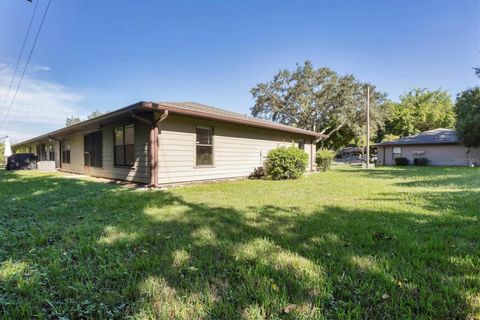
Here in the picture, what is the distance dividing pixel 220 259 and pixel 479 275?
6.97 ft

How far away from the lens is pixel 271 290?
181cm

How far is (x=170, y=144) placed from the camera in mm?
7512

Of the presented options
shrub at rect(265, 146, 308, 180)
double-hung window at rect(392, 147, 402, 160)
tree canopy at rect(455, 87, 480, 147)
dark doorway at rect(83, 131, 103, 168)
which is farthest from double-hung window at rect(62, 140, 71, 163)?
double-hung window at rect(392, 147, 402, 160)

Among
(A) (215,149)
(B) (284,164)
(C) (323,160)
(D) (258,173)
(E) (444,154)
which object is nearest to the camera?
(A) (215,149)

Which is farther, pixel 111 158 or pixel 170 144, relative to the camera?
pixel 111 158

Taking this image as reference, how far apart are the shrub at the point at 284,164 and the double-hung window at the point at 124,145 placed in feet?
16.2

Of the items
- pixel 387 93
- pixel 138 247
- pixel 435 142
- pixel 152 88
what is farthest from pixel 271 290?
pixel 387 93

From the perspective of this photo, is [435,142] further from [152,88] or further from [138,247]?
[138,247]

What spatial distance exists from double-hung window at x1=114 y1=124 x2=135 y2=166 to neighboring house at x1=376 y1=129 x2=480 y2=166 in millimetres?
22690

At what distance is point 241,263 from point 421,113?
42978mm

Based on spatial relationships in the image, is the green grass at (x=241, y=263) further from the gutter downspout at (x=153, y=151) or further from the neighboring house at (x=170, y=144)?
the neighboring house at (x=170, y=144)

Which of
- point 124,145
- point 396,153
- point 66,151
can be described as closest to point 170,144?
point 124,145

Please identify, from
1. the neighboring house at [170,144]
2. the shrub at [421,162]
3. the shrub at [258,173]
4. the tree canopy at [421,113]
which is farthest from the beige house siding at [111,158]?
the tree canopy at [421,113]

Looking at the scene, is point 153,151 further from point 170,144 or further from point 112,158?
point 112,158
